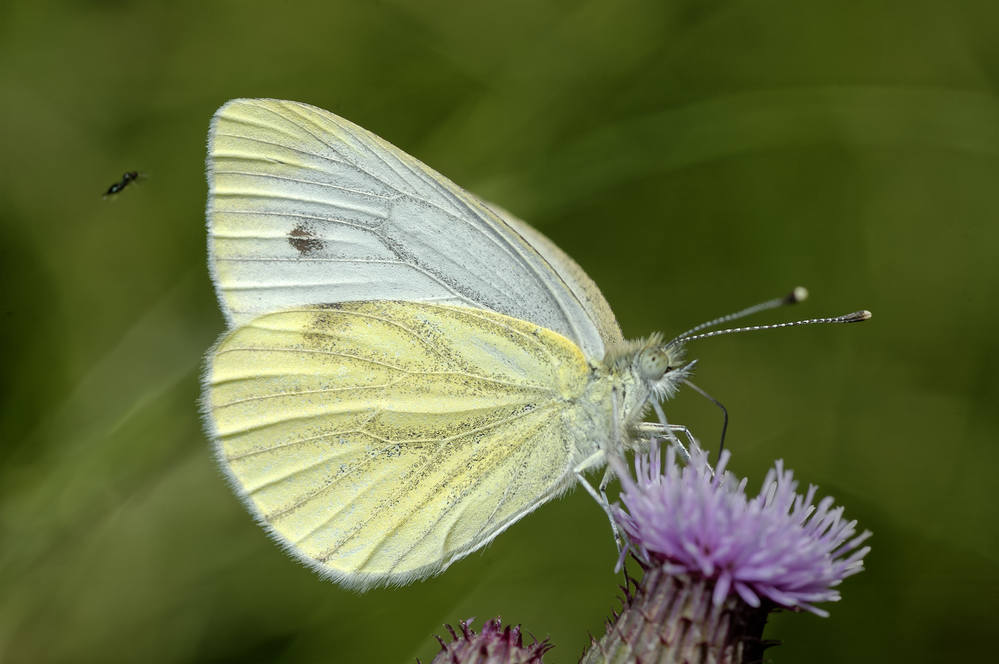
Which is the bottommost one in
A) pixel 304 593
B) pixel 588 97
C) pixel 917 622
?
pixel 304 593

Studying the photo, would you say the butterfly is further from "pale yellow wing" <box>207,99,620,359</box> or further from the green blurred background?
the green blurred background

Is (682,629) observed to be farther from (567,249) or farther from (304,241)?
(567,249)

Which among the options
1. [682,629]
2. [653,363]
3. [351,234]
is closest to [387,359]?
[351,234]

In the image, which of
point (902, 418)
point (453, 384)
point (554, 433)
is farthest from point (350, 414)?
point (902, 418)

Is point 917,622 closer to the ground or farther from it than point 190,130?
closer to the ground

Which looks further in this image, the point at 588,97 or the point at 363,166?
the point at 588,97

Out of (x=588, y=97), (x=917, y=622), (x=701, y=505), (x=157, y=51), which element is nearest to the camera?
(x=701, y=505)

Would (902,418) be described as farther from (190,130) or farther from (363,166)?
(190,130)
